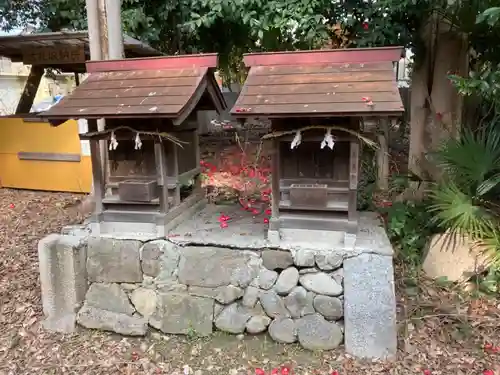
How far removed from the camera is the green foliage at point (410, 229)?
3.92m

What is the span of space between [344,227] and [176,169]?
1455 mm

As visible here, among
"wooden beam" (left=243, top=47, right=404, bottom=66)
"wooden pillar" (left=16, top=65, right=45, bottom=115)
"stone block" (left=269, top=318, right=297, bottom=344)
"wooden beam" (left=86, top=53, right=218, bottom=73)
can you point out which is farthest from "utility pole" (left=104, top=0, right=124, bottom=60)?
"wooden pillar" (left=16, top=65, right=45, bottom=115)

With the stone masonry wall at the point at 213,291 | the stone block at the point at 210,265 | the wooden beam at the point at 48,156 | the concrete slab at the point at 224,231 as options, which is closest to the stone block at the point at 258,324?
the stone masonry wall at the point at 213,291

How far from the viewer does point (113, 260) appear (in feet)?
11.2

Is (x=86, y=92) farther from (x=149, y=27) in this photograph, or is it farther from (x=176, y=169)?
(x=149, y=27)

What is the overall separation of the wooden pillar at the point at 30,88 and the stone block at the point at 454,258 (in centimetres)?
626

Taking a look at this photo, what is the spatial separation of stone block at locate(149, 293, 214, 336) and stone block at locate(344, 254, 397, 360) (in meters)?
1.04

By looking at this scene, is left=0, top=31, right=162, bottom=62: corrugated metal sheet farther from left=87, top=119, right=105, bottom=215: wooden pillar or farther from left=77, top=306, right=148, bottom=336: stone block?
left=77, top=306, right=148, bottom=336: stone block

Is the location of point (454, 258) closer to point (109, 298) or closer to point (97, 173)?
point (109, 298)

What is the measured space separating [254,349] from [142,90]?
210cm

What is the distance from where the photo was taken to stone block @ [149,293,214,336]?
3236 mm

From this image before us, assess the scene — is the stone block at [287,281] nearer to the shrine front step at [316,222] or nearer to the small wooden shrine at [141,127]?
the shrine front step at [316,222]

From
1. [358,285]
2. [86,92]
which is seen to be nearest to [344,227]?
[358,285]

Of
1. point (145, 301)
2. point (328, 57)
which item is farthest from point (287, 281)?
point (328, 57)
